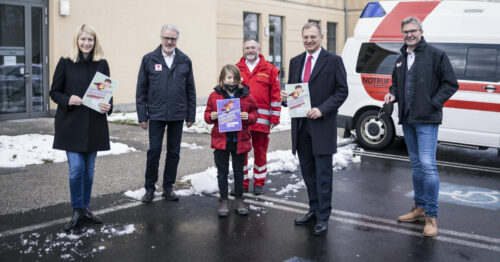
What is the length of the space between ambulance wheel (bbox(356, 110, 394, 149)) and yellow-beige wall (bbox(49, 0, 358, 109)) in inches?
284

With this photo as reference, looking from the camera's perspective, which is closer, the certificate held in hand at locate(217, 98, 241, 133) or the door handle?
the certificate held in hand at locate(217, 98, 241, 133)

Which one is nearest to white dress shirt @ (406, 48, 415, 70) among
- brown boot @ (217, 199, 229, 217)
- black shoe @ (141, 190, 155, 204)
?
brown boot @ (217, 199, 229, 217)

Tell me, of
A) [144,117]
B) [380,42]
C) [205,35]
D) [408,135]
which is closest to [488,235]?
[408,135]

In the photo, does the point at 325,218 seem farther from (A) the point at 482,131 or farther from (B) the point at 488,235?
(A) the point at 482,131

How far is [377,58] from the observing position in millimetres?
9820

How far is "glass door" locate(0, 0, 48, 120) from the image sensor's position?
12.2 meters

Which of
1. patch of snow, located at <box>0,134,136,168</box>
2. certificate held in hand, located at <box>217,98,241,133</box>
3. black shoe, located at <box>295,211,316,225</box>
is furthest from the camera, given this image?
patch of snow, located at <box>0,134,136,168</box>

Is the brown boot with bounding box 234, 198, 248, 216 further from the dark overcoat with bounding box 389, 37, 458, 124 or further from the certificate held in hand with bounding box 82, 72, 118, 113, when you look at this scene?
the dark overcoat with bounding box 389, 37, 458, 124

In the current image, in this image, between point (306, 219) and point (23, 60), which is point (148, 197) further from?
point (23, 60)

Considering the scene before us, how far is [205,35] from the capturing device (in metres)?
17.2

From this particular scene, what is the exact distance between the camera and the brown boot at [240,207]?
5.61 meters

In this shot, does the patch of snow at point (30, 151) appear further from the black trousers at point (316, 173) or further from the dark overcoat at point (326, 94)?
the dark overcoat at point (326, 94)

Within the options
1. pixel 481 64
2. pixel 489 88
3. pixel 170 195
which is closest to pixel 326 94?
pixel 170 195

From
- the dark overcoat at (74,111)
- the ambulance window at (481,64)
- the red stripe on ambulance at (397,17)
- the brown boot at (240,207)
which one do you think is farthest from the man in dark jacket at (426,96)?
the red stripe on ambulance at (397,17)
